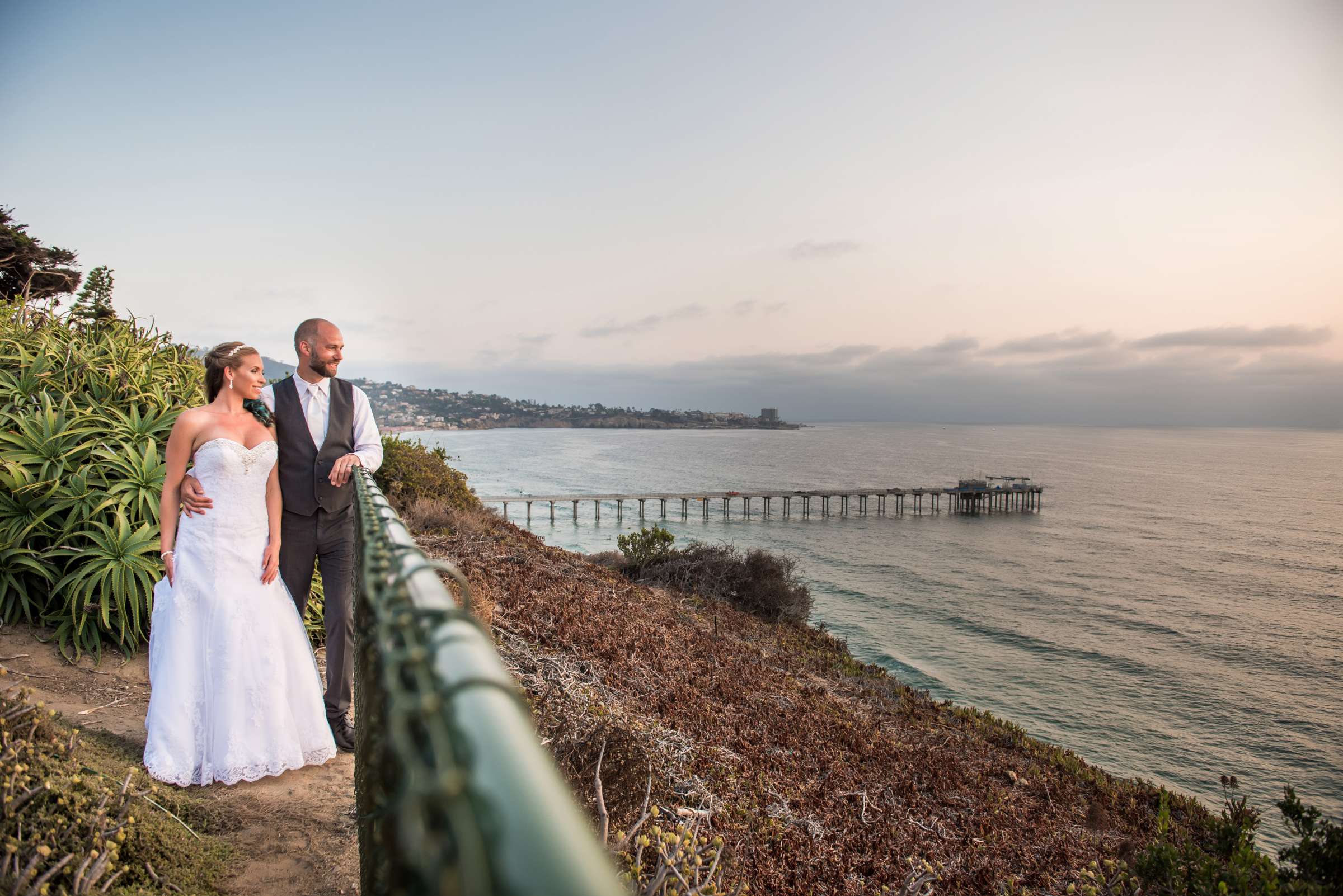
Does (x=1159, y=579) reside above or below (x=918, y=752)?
below

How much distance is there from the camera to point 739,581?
71.7 ft

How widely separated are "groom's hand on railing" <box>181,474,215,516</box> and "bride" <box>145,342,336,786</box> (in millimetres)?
34

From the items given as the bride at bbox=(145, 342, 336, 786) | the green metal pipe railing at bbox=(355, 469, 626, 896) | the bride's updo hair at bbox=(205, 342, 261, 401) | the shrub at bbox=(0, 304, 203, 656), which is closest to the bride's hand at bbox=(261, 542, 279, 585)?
the bride at bbox=(145, 342, 336, 786)

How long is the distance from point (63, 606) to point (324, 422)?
2724 mm

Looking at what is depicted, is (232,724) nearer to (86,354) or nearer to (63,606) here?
(63,606)

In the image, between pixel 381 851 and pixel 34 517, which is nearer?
pixel 381 851

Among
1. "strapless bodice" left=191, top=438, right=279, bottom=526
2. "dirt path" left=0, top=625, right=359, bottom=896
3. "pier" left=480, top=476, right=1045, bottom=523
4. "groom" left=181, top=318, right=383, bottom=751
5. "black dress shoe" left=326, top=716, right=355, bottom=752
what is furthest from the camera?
"pier" left=480, top=476, right=1045, bottom=523

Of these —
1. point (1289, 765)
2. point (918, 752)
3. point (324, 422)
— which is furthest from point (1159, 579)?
point (324, 422)

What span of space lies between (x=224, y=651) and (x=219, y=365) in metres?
1.57

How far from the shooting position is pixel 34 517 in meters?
5.02

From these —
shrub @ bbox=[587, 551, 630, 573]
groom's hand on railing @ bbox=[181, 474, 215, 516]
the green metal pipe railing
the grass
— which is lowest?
shrub @ bbox=[587, 551, 630, 573]

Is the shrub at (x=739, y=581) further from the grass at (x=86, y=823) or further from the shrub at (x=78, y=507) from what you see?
the grass at (x=86, y=823)

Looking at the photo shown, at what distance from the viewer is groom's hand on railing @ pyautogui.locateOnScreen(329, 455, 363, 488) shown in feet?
12.8

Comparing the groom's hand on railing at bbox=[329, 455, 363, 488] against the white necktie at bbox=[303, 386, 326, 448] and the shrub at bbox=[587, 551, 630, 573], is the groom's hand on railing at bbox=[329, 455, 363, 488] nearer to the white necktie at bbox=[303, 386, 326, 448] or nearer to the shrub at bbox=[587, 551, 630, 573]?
the white necktie at bbox=[303, 386, 326, 448]
